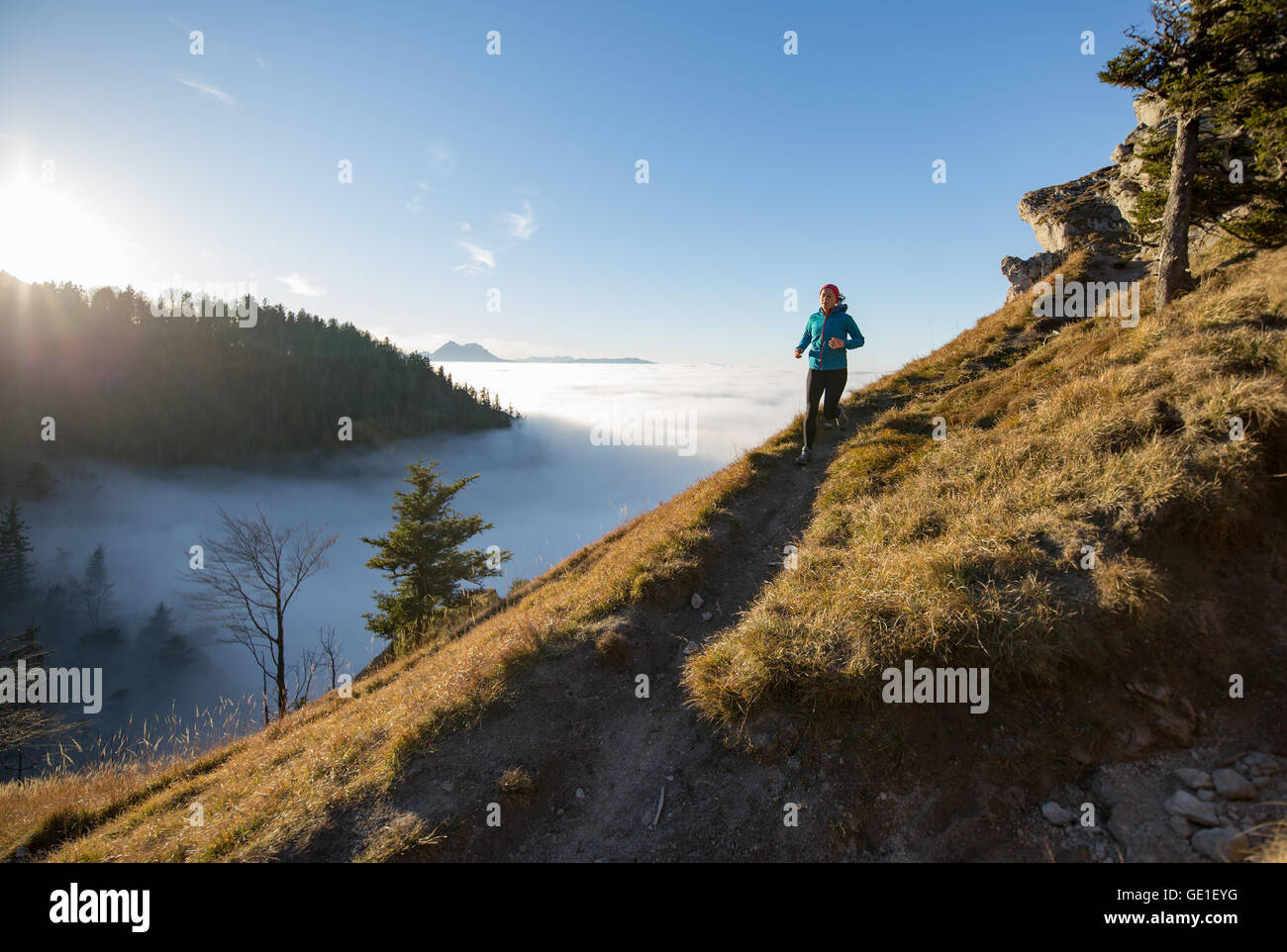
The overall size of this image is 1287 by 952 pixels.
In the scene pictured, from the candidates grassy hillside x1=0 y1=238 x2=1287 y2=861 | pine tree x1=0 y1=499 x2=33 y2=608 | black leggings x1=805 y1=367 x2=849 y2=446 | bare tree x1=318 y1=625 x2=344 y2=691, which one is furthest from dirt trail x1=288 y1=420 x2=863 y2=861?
pine tree x1=0 y1=499 x2=33 y2=608

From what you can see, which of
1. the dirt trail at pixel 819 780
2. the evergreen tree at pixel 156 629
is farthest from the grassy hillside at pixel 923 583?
the evergreen tree at pixel 156 629

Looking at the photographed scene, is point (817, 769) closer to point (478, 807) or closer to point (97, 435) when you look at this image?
point (478, 807)

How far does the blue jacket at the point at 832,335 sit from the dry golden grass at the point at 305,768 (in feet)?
9.35

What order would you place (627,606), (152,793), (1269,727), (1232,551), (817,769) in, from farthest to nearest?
(152,793)
(627,606)
(1232,551)
(817,769)
(1269,727)

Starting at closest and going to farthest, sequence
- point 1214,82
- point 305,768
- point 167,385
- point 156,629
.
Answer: point 305,768
point 1214,82
point 156,629
point 167,385

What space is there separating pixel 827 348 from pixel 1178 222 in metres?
6.24

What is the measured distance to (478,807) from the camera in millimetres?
4887

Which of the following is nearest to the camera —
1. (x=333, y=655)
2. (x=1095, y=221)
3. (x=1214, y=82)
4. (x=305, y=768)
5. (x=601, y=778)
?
(x=601, y=778)

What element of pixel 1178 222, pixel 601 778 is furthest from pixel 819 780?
pixel 1178 222

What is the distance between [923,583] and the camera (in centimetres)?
515

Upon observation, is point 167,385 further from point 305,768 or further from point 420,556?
point 305,768

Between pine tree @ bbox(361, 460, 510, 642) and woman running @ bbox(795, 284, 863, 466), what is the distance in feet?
89.4
